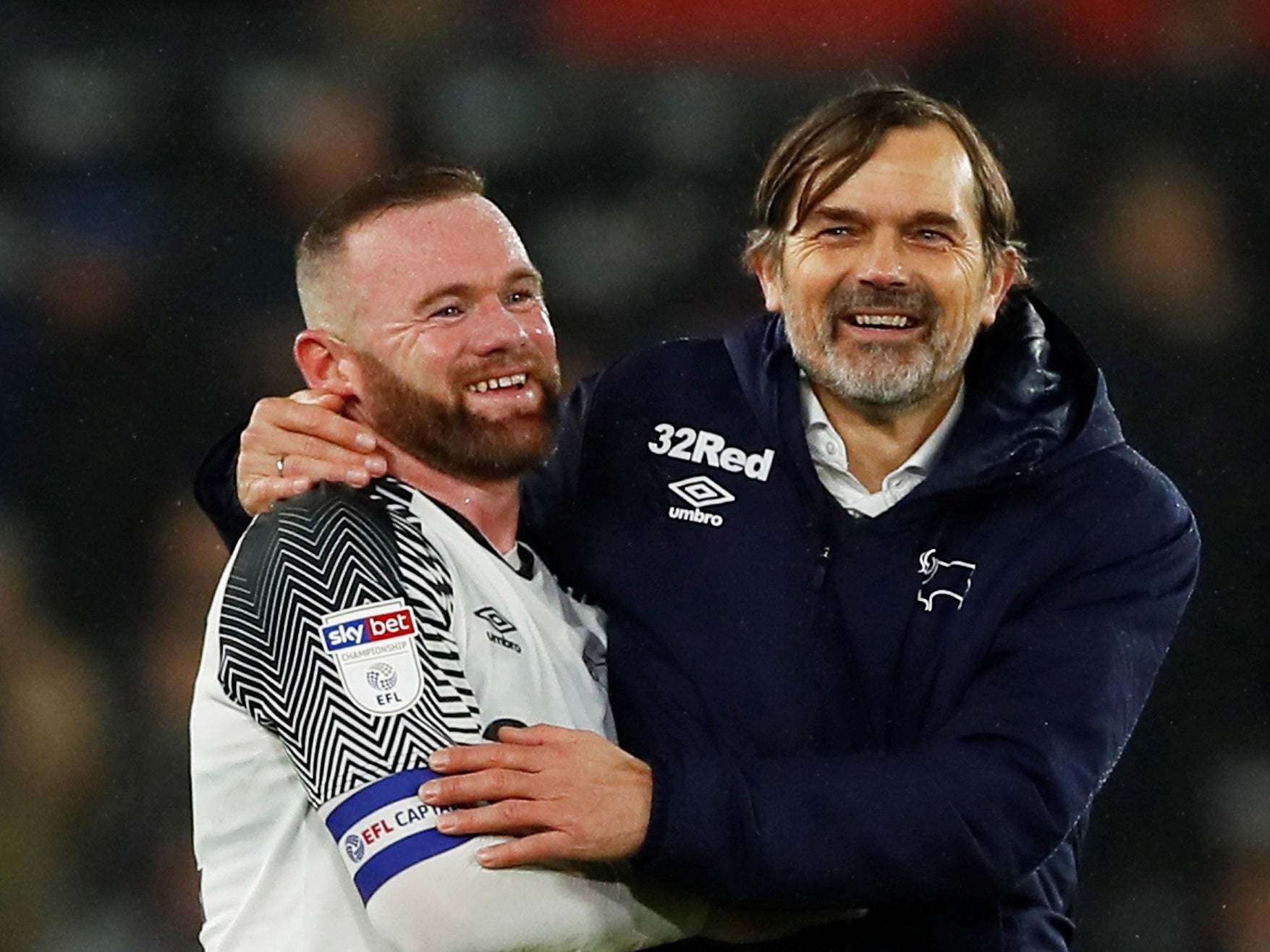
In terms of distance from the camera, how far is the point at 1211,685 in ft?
14.3

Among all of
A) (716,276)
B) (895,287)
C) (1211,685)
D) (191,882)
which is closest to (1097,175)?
(716,276)

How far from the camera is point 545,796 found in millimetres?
2117

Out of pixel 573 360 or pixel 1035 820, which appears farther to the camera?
pixel 573 360

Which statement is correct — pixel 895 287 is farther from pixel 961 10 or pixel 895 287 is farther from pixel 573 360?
pixel 961 10

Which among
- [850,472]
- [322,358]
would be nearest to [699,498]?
[850,472]

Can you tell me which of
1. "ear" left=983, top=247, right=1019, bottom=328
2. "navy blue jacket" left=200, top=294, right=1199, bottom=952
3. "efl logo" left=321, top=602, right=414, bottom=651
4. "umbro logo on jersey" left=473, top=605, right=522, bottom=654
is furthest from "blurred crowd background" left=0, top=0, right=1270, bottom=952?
"efl logo" left=321, top=602, right=414, bottom=651

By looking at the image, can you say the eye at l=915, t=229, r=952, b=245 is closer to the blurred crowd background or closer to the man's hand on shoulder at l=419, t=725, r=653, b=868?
the man's hand on shoulder at l=419, t=725, r=653, b=868

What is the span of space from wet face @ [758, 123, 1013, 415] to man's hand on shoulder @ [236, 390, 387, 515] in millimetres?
638

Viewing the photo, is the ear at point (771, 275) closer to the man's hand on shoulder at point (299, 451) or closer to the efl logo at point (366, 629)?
the man's hand on shoulder at point (299, 451)

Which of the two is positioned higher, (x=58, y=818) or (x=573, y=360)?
(x=573, y=360)

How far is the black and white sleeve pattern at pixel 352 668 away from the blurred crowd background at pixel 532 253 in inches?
90.3

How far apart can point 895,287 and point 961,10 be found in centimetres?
251

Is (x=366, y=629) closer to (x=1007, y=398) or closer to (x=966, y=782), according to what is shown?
(x=966, y=782)

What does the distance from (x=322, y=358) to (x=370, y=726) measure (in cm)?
65
